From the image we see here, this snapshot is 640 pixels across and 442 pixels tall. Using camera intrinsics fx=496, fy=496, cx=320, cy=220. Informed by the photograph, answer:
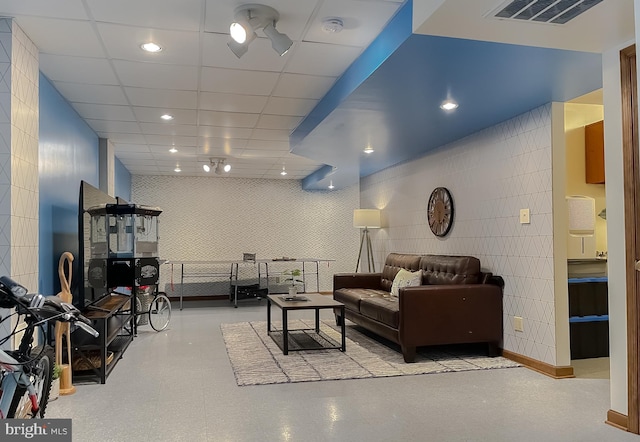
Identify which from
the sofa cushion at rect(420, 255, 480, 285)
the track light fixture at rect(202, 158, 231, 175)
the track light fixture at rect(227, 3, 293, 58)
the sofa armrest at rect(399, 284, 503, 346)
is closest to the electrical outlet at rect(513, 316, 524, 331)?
the sofa armrest at rect(399, 284, 503, 346)

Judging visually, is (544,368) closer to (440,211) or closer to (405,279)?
(405,279)

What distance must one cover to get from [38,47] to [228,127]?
2.43 meters

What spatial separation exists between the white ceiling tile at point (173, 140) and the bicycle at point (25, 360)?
430 centimetres

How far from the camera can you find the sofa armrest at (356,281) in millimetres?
6430

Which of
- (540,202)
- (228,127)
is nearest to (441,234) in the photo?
(540,202)

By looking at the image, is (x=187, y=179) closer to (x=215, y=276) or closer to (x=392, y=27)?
(x=215, y=276)

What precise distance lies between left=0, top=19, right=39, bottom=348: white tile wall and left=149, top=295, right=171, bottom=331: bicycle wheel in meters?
2.90

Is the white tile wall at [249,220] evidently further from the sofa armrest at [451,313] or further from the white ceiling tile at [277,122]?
the sofa armrest at [451,313]

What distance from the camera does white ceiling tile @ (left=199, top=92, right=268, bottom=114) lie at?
452 cm

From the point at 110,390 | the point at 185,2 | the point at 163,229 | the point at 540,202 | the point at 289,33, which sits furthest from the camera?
the point at 163,229

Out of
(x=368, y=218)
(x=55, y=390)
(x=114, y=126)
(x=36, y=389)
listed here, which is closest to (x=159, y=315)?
(x=114, y=126)

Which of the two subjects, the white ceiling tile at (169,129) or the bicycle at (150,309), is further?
the bicycle at (150,309)

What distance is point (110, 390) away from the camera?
3590mm

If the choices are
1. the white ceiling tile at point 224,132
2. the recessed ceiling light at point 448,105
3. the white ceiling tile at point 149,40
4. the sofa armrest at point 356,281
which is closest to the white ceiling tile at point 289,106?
the white ceiling tile at point 224,132
